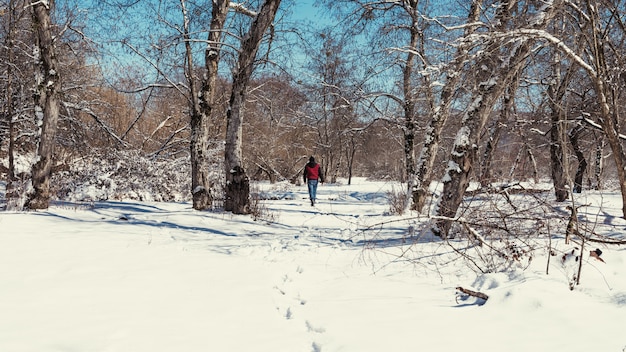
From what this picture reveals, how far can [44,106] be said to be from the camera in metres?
7.78

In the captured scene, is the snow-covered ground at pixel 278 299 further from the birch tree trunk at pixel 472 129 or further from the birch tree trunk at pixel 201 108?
the birch tree trunk at pixel 201 108

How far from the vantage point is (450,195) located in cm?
564

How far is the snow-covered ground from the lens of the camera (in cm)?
247

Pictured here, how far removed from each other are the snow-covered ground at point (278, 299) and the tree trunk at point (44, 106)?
7.78ft

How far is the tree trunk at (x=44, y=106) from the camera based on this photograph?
7.61 m

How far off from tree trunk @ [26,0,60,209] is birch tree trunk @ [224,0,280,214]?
3539mm

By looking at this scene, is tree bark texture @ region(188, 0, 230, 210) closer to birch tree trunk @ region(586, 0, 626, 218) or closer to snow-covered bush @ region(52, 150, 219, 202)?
snow-covered bush @ region(52, 150, 219, 202)

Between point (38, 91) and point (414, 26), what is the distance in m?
9.03

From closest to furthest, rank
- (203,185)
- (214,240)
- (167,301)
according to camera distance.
→ (167,301)
(214,240)
(203,185)

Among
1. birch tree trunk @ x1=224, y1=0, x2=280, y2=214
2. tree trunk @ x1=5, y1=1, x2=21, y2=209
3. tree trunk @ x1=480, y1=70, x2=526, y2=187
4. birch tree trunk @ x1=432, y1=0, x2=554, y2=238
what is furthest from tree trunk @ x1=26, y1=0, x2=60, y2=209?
tree trunk @ x1=480, y1=70, x2=526, y2=187

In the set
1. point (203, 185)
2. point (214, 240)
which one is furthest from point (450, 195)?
point (203, 185)

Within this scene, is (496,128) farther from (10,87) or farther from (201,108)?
(10,87)

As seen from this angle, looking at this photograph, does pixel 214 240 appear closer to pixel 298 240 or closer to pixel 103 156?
pixel 298 240

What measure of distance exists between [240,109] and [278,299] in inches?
213
